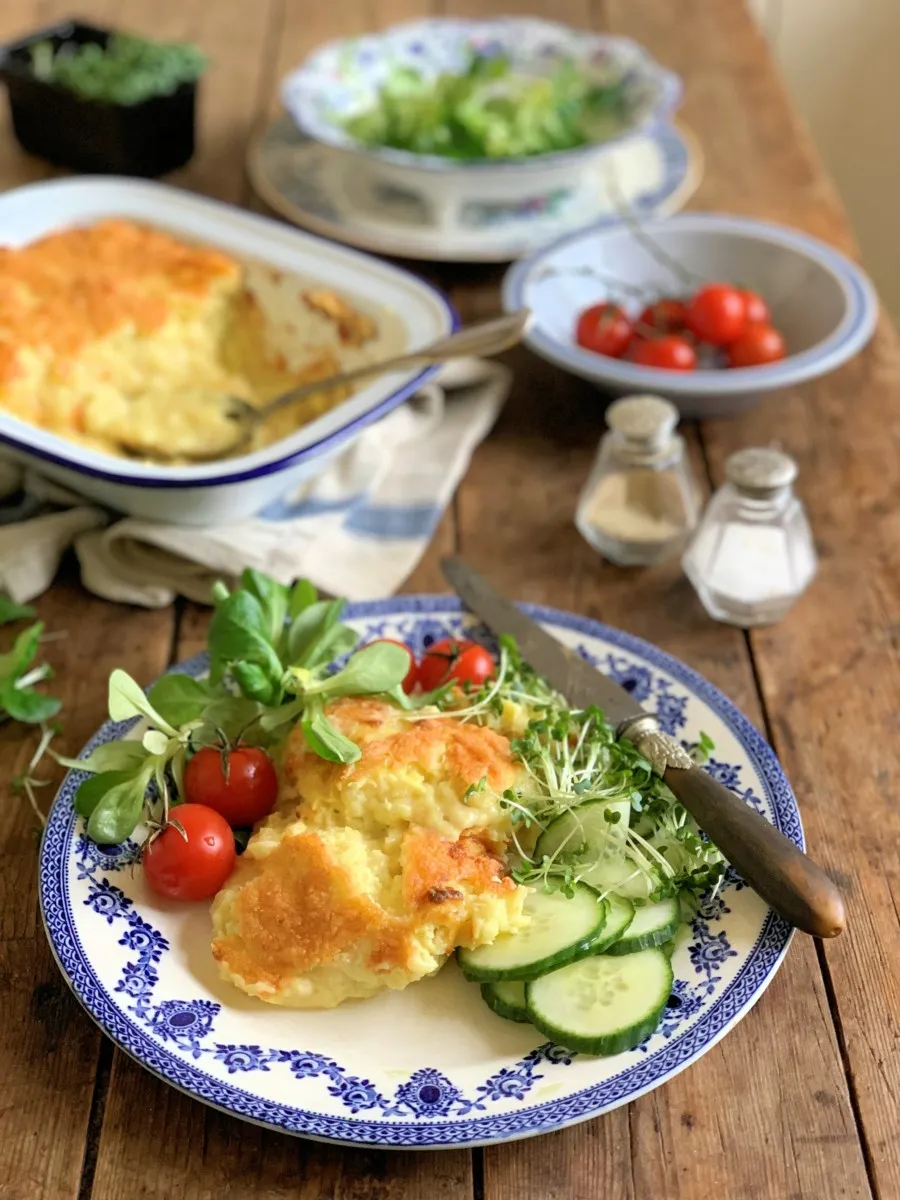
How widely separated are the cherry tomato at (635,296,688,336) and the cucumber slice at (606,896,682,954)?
1194 mm

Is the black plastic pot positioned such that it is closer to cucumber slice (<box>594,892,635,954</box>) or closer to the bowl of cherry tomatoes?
the bowl of cherry tomatoes

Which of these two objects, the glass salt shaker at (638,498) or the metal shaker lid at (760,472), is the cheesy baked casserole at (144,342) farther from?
the metal shaker lid at (760,472)

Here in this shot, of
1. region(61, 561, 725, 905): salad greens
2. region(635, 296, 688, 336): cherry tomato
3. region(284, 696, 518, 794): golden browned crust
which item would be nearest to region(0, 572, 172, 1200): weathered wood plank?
region(61, 561, 725, 905): salad greens

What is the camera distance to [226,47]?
127 inches

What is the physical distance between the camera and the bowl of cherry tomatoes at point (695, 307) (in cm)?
201

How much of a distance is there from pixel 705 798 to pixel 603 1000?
9.0 inches

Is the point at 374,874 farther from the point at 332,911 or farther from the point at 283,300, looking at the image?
the point at 283,300

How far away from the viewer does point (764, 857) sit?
3.99ft

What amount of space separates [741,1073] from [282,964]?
0.42 m

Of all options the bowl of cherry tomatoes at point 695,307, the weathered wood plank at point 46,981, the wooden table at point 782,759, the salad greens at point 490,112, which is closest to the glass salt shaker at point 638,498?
the wooden table at point 782,759

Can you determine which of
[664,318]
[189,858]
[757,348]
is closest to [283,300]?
[664,318]

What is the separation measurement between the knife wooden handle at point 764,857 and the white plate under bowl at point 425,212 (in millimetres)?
1335

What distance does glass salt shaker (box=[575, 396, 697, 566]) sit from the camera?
6.04 ft

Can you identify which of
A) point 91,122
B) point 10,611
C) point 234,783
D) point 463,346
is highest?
point 463,346
